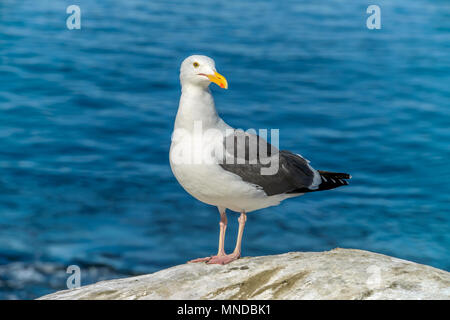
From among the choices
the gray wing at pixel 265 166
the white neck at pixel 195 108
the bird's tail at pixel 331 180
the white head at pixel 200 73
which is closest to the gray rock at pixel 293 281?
the gray wing at pixel 265 166

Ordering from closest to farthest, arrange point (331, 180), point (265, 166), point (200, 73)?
point (200, 73)
point (265, 166)
point (331, 180)

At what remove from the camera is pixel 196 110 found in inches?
285

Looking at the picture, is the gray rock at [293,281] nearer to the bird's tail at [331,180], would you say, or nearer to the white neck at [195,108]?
the bird's tail at [331,180]

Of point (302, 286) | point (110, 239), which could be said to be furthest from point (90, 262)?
point (302, 286)

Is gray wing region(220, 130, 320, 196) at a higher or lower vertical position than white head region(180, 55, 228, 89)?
lower

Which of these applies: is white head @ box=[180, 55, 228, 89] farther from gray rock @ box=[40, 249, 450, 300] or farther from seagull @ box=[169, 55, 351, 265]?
gray rock @ box=[40, 249, 450, 300]

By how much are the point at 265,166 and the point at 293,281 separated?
1.72 metres

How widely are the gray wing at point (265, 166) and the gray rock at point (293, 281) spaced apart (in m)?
0.93

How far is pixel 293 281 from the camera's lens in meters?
6.73

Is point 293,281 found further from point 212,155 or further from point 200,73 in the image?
point 200,73

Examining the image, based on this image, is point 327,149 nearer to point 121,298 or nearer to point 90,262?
point 90,262

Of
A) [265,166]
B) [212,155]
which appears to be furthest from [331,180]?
[212,155]

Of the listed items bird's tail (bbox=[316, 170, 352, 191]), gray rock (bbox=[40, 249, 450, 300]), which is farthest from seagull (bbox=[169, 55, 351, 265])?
bird's tail (bbox=[316, 170, 352, 191])

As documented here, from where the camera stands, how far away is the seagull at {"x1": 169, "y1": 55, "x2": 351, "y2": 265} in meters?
7.17
